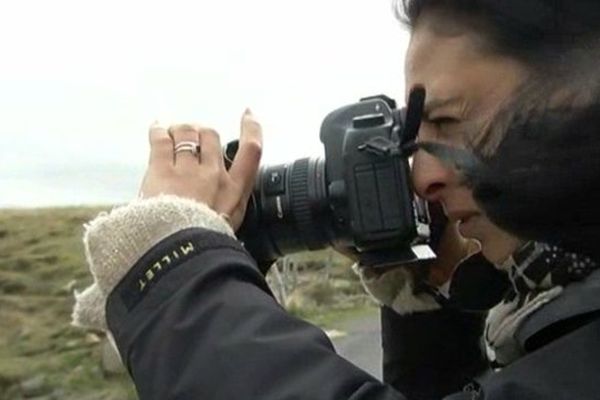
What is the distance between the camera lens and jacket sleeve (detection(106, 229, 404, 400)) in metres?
1.55

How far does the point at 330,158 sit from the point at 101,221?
391 mm

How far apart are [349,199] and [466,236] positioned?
0.24m

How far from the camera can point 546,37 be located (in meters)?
1.56

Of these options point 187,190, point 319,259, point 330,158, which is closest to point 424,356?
point 330,158

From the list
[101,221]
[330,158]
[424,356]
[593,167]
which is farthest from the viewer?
[424,356]

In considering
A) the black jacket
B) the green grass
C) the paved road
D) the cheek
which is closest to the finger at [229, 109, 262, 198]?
the black jacket

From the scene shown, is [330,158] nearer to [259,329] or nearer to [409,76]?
[409,76]

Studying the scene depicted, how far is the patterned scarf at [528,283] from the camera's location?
5.06 ft

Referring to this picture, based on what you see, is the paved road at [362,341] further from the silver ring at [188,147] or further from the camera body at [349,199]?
the silver ring at [188,147]

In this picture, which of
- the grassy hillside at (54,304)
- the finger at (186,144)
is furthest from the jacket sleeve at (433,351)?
the grassy hillside at (54,304)

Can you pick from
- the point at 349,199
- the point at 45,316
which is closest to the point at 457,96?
the point at 349,199

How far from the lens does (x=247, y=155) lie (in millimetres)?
1952

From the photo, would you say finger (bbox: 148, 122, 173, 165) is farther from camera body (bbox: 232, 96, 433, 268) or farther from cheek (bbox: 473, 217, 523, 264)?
cheek (bbox: 473, 217, 523, 264)

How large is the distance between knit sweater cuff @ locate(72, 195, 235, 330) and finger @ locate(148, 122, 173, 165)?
0.12 metres
